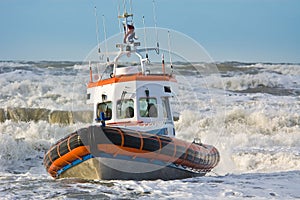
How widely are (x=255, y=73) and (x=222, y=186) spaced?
36.3m

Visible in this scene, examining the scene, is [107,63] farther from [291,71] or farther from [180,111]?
[291,71]

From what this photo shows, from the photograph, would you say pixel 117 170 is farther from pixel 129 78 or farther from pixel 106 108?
pixel 129 78

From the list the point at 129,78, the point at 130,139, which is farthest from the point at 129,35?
the point at 130,139

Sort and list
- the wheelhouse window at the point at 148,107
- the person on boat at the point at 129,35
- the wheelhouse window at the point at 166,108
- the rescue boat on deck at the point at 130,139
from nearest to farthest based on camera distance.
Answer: the rescue boat on deck at the point at 130,139
the wheelhouse window at the point at 148,107
the wheelhouse window at the point at 166,108
the person on boat at the point at 129,35

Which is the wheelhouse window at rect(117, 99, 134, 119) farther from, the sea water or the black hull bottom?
the sea water

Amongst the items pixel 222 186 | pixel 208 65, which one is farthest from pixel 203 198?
pixel 208 65

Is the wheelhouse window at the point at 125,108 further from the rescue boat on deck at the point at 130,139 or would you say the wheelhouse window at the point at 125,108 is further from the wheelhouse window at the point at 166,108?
the wheelhouse window at the point at 166,108

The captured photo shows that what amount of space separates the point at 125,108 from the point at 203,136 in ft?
27.8

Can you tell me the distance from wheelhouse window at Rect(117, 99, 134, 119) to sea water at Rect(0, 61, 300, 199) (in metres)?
1.50

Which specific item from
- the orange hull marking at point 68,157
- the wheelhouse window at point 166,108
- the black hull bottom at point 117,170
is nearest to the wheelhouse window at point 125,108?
the wheelhouse window at point 166,108

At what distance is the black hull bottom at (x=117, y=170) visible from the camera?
26.7 ft

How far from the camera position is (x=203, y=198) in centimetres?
709

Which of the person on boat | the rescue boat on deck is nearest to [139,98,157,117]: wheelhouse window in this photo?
the rescue boat on deck

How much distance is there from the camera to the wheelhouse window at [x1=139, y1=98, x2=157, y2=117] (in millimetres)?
9430
